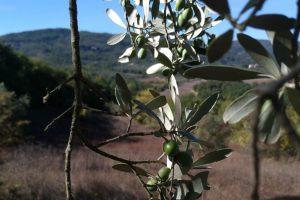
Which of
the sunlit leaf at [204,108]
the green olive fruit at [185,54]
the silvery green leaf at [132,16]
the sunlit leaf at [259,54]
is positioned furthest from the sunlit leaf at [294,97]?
the silvery green leaf at [132,16]

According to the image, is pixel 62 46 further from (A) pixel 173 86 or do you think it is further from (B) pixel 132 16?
(A) pixel 173 86

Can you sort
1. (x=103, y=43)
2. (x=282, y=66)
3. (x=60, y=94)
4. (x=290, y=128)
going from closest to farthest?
1. (x=290, y=128)
2. (x=282, y=66)
3. (x=60, y=94)
4. (x=103, y=43)

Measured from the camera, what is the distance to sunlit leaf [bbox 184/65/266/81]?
0.22 m

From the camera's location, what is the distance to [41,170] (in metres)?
5.84

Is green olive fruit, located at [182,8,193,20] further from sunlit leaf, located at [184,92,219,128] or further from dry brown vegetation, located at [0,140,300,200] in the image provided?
dry brown vegetation, located at [0,140,300,200]

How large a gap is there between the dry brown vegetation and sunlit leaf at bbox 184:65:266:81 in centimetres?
472

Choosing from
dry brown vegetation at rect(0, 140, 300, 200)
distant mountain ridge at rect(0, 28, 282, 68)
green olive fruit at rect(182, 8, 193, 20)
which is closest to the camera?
green olive fruit at rect(182, 8, 193, 20)

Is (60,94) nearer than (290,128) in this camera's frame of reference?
No

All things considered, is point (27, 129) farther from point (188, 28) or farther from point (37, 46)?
point (37, 46)

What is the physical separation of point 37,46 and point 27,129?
20.3 meters

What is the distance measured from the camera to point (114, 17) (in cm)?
63

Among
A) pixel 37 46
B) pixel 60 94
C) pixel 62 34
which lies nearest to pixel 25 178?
pixel 60 94

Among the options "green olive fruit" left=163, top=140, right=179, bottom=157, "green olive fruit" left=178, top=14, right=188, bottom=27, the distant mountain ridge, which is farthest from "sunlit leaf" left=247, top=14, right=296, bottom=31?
the distant mountain ridge

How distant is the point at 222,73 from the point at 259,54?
0.04 m
